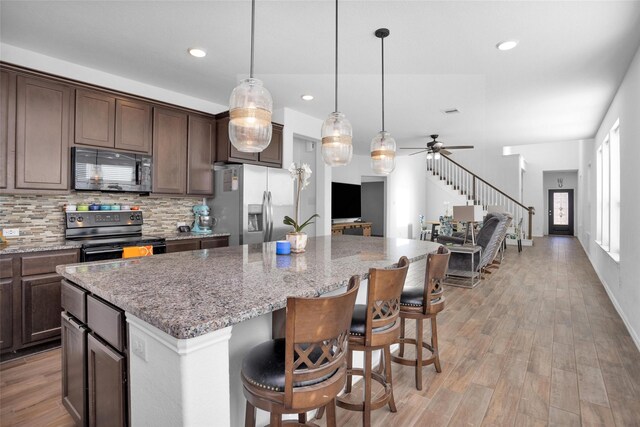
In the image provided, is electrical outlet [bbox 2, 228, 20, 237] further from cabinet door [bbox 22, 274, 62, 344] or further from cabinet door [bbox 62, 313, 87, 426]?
cabinet door [bbox 62, 313, 87, 426]

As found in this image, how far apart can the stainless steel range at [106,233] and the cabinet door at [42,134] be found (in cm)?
38

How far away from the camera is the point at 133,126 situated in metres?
3.65

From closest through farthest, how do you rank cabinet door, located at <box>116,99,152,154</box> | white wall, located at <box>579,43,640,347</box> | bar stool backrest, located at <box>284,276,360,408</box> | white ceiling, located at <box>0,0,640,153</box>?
bar stool backrest, located at <box>284,276,360,408</box> < white ceiling, located at <box>0,0,640,153</box> < white wall, located at <box>579,43,640,347</box> < cabinet door, located at <box>116,99,152,154</box>

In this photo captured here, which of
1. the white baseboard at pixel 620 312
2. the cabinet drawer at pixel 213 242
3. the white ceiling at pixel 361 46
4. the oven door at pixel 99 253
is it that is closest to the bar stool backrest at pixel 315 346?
the white ceiling at pixel 361 46

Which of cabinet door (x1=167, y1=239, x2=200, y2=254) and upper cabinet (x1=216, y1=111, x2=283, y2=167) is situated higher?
upper cabinet (x1=216, y1=111, x2=283, y2=167)

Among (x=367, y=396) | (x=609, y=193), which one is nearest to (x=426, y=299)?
(x=367, y=396)

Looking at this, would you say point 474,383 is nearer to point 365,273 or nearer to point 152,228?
point 365,273

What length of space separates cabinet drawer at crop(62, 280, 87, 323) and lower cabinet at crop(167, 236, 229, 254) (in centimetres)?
190

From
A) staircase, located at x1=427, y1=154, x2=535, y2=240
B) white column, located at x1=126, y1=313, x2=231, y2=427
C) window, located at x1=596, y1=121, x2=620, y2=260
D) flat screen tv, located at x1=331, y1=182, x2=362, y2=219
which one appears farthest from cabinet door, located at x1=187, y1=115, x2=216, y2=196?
staircase, located at x1=427, y1=154, x2=535, y2=240

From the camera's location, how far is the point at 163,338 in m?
1.06

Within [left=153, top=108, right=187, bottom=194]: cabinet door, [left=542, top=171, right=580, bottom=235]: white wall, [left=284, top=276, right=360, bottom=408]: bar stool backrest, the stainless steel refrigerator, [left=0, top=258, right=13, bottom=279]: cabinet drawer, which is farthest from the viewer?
[left=542, top=171, right=580, bottom=235]: white wall

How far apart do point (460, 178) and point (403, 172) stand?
2181 mm

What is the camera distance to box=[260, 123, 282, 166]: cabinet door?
464cm

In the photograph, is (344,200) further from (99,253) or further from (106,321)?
(106,321)
